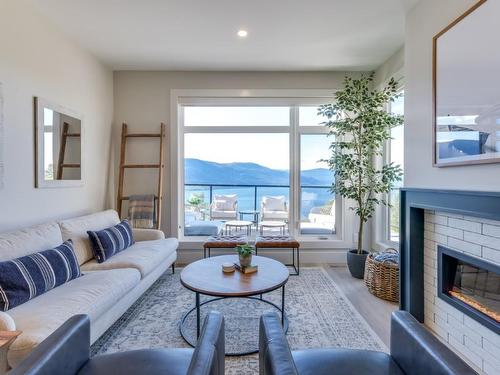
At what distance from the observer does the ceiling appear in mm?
2537

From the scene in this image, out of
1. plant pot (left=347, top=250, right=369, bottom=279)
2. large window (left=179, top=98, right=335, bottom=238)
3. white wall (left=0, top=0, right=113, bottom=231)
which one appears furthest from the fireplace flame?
white wall (left=0, top=0, right=113, bottom=231)

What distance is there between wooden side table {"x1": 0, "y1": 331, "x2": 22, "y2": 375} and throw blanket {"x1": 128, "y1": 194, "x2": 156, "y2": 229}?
2.43 metres

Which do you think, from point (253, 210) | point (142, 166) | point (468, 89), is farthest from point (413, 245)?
point (142, 166)

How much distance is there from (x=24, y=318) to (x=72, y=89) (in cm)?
249

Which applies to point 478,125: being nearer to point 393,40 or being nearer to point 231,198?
point 393,40

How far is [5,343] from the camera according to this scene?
1214mm

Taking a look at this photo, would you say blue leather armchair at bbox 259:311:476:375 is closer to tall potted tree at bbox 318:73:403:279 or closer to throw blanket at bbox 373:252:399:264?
throw blanket at bbox 373:252:399:264

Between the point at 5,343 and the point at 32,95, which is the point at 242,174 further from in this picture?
the point at 5,343

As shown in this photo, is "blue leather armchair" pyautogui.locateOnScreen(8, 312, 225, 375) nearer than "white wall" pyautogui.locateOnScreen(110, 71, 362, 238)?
Yes

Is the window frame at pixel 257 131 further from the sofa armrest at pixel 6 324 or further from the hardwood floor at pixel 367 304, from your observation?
the sofa armrest at pixel 6 324

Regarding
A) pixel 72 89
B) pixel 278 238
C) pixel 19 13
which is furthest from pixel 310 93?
pixel 19 13

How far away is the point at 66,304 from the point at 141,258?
0.98 m

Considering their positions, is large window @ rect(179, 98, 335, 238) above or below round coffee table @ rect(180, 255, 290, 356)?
above

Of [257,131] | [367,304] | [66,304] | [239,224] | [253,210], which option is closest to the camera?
[66,304]
